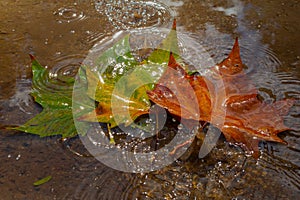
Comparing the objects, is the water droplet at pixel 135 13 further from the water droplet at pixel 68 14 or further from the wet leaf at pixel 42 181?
the wet leaf at pixel 42 181

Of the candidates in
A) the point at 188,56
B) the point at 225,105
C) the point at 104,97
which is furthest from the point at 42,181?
the point at 188,56

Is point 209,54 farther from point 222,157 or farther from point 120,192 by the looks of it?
point 120,192

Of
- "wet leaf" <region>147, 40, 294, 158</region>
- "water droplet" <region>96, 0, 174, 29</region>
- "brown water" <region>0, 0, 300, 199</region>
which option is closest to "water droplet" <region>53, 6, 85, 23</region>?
"brown water" <region>0, 0, 300, 199</region>

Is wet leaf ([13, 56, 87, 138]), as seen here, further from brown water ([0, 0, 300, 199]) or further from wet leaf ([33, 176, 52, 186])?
wet leaf ([33, 176, 52, 186])

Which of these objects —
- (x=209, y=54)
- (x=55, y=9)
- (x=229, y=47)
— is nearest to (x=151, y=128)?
(x=209, y=54)

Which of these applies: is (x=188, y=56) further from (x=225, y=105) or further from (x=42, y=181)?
(x=42, y=181)
